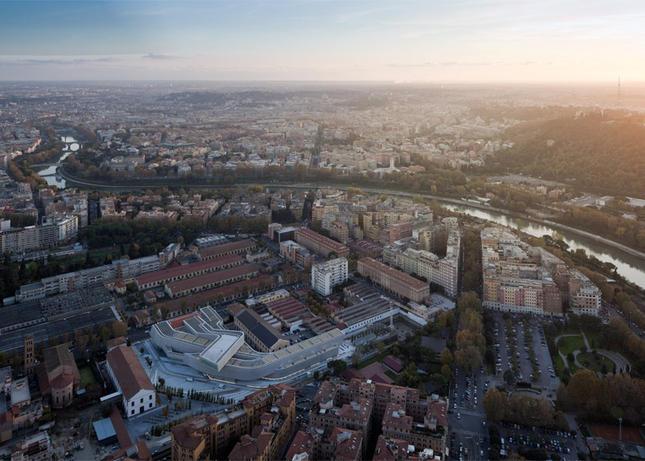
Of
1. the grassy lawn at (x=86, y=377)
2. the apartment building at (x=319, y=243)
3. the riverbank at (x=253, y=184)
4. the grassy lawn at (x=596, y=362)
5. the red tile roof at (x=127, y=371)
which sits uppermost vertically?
the riverbank at (x=253, y=184)

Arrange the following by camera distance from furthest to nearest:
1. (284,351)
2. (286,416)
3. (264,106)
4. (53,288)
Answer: (264,106) < (53,288) < (284,351) < (286,416)

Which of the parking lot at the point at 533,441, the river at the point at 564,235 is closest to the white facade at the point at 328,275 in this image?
the parking lot at the point at 533,441

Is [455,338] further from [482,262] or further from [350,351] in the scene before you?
[482,262]

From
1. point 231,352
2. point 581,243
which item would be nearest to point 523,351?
point 231,352

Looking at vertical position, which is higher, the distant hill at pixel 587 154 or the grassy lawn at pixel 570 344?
the distant hill at pixel 587 154

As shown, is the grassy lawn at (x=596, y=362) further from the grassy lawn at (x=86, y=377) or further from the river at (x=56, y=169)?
the river at (x=56, y=169)

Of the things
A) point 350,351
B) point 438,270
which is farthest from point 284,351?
point 438,270
